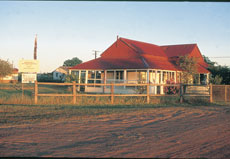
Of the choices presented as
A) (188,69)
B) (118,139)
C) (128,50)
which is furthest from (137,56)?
(118,139)

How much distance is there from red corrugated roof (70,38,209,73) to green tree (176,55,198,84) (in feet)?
2.69

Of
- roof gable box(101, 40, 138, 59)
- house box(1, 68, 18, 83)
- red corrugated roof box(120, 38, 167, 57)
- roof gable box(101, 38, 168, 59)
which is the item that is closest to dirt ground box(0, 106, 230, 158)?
roof gable box(101, 38, 168, 59)

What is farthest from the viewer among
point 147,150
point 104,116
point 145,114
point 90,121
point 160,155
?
point 145,114

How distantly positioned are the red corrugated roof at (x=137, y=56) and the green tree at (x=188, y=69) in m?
0.82

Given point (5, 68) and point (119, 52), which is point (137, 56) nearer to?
point (119, 52)

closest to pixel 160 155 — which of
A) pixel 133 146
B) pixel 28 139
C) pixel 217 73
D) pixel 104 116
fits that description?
pixel 133 146

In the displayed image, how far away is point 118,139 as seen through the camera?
8023 mm

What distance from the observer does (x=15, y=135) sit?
841 cm

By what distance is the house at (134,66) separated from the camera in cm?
2994

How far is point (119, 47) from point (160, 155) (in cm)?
2884

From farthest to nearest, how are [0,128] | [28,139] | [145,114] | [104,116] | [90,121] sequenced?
1. [145,114]
2. [104,116]
3. [90,121]
4. [0,128]
5. [28,139]

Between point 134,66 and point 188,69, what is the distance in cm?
735

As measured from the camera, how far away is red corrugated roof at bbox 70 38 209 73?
100 feet

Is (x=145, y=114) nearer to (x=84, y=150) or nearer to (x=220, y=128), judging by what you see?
(x=220, y=128)
